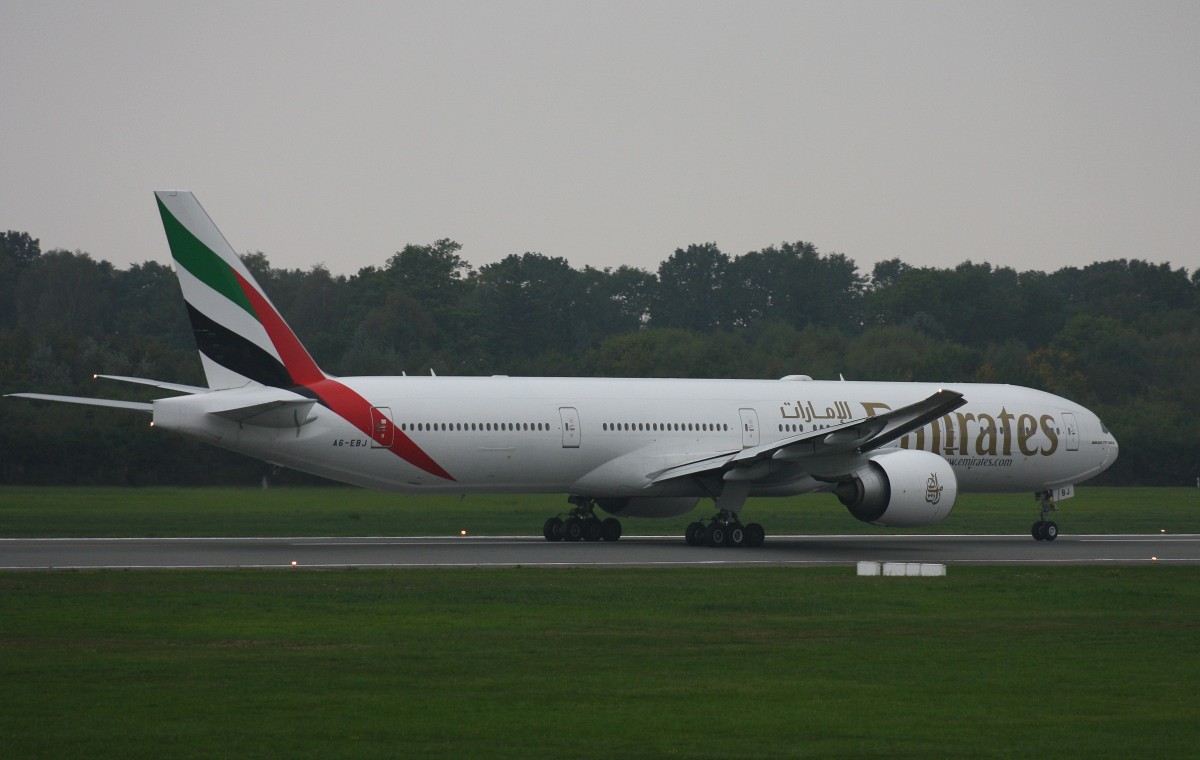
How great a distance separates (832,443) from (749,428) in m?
Answer: 3.99

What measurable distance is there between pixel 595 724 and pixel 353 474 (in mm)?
17350

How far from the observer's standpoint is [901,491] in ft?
92.0

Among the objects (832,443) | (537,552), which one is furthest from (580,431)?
(832,443)

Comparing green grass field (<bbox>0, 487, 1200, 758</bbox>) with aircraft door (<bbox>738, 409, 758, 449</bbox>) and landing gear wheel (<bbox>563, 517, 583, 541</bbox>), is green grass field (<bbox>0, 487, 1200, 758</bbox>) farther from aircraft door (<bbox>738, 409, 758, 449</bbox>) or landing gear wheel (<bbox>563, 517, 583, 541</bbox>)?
aircraft door (<bbox>738, 409, 758, 449</bbox>)

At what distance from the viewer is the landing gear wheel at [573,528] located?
31.1 metres

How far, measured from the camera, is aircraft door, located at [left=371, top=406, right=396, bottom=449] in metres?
27.8

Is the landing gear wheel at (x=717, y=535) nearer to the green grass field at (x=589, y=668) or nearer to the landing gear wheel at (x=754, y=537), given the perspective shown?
the landing gear wheel at (x=754, y=537)

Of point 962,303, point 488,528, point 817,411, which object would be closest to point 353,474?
point 488,528

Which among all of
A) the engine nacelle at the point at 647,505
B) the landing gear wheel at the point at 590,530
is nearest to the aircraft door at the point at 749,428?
the engine nacelle at the point at 647,505

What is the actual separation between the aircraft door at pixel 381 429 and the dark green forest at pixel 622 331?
940 cm

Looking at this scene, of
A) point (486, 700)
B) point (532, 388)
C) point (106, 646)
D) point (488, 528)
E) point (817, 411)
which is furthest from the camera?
point (488, 528)

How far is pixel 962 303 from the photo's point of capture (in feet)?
302

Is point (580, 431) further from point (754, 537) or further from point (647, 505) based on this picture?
point (754, 537)

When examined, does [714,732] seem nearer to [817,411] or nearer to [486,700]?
[486,700]
